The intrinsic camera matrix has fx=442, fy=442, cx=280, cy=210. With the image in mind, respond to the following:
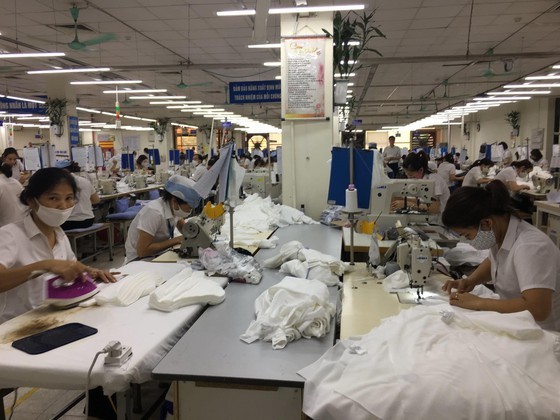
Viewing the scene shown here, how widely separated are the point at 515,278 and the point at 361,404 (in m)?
1.09

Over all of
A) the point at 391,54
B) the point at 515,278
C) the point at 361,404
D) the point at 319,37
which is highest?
the point at 391,54

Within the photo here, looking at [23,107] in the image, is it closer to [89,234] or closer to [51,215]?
[89,234]

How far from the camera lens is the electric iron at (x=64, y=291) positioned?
6.50ft

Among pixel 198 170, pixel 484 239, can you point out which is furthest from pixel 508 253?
pixel 198 170

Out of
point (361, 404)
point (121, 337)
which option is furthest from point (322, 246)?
point (361, 404)

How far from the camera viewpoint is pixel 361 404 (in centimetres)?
129

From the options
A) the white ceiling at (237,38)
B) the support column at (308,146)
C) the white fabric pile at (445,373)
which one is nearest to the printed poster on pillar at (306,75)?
the support column at (308,146)

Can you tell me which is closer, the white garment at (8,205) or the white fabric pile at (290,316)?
the white fabric pile at (290,316)

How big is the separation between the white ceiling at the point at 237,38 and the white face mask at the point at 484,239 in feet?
13.6

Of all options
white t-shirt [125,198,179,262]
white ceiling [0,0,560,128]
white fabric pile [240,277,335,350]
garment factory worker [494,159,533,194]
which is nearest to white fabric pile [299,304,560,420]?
white fabric pile [240,277,335,350]

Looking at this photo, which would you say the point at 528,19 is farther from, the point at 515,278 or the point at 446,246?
the point at 515,278

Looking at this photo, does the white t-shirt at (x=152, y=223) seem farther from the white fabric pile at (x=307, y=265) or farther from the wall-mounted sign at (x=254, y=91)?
the wall-mounted sign at (x=254, y=91)

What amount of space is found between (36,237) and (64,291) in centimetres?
39

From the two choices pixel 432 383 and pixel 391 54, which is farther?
pixel 391 54
